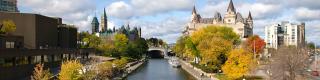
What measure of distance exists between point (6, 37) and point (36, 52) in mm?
4158

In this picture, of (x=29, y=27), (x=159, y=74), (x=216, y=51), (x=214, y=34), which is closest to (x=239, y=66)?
(x=216, y=51)

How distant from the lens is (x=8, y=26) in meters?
69.8

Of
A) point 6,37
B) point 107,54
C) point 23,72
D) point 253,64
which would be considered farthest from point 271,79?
point 107,54

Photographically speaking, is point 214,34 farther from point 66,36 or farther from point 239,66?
point 239,66

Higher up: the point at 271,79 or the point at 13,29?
the point at 13,29

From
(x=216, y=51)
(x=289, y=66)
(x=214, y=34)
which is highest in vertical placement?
(x=214, y=34)

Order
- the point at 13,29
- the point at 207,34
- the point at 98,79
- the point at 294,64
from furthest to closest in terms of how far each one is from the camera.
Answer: the point at 207,34, the point at 13,29, the point at 98,79, the point at 294,64

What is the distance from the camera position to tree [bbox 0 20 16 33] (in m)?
69.6

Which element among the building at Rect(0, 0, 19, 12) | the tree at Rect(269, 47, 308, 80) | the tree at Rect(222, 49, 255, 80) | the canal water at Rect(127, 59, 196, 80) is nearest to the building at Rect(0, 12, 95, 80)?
the canal water at Rect(127, 59, 196, 80)

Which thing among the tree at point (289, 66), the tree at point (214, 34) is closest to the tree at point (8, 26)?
the tree at point (289, 66)

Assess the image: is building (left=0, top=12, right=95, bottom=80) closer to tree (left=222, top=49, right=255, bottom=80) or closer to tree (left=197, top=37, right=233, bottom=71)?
tree (left=197, top=37, right=233, bottom=71)

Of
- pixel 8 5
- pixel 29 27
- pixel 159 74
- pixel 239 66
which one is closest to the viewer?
pixel 239 66

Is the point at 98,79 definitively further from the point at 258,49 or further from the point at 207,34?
the point at 258,49

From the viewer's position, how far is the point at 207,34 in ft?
364
